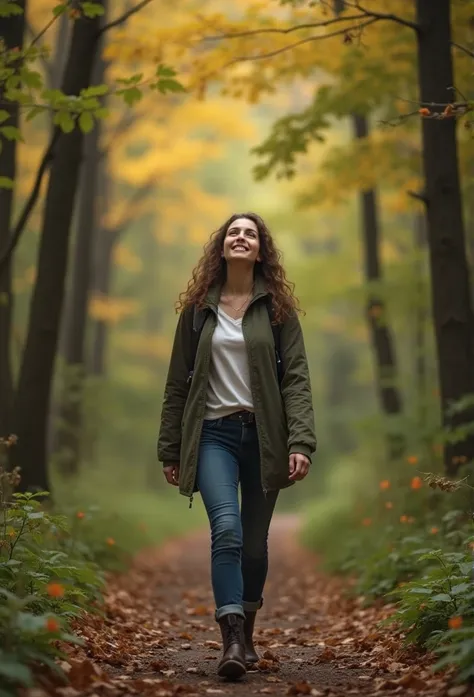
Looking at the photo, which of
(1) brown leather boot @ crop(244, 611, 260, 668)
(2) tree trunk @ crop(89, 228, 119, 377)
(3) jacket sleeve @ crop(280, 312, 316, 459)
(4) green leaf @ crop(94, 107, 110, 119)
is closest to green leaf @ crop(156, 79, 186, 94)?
(4) green leaf @ crop(94, 107, 110, 119)

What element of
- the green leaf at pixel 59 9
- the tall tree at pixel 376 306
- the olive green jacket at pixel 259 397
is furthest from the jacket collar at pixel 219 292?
the tall tree at pixel 376 306

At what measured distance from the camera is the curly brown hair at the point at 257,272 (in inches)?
191

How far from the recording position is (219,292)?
4914 millimetres

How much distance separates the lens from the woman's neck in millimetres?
4938

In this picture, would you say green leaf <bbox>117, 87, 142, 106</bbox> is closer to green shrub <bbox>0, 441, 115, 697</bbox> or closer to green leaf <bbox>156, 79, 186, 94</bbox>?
green leaf <bbox>156, 79, 186, 94</bbox>

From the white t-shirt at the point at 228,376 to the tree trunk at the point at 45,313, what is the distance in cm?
337

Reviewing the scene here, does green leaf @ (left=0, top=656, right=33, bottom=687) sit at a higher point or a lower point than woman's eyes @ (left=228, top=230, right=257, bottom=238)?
lower

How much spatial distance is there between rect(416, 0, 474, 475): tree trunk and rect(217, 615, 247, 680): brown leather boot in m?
3.09

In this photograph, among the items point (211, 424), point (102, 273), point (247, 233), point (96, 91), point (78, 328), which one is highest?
point (102, 273)

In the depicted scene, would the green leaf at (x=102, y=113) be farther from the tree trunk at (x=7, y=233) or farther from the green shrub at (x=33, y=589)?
the green shrub at (x=33, y=589)

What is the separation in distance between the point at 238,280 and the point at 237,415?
82 cm

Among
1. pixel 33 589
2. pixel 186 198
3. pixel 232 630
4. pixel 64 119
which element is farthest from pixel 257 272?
pixel 186 198

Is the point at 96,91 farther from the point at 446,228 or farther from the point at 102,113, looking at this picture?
the point at 446,228

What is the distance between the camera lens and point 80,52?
23.9 feet
